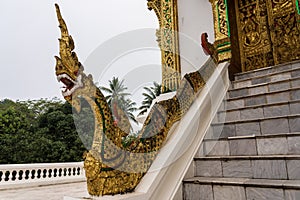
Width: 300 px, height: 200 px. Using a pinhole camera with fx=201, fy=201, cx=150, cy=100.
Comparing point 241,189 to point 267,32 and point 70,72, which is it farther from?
point 267,32

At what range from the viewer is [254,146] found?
1230 mm

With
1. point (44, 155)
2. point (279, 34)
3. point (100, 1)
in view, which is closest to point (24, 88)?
point (44, 155)

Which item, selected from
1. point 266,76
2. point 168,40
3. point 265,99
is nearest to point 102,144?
point 265,99

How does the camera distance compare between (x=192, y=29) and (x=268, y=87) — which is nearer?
(x=268, y=87)

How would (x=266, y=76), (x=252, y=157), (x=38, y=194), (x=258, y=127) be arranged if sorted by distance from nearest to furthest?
(x=252, y=157)
(x=258, y=127)
(x=266, y=76)
(x=38, y=194)

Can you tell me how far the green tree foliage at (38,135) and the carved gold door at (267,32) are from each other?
343 inches

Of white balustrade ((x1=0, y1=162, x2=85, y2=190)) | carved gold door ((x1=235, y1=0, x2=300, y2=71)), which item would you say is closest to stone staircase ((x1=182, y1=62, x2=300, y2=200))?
carved gold door ((x1=235, y1=0, x2=300, y2=71))

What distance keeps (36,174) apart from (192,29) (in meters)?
5.08

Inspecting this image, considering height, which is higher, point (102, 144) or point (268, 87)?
point (268, 87)

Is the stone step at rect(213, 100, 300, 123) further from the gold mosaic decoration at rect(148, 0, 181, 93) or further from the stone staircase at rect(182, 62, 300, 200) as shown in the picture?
the gold mosaic decoration at rect(148, 0, 181, 93)

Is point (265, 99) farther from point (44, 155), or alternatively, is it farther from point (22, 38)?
point (22, 38)

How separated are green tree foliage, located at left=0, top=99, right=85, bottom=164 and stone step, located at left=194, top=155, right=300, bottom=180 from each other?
31.2 feet

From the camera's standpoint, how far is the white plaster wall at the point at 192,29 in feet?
11.2

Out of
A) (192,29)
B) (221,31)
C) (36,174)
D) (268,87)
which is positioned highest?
(192,29)
